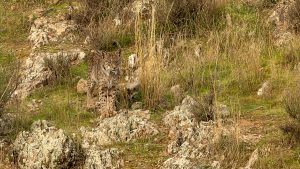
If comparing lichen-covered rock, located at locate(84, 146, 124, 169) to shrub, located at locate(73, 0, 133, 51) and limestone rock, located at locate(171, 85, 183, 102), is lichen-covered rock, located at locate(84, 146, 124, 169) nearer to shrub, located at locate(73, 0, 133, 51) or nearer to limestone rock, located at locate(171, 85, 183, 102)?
limestone rock, located at locate(171, 85, 183, 102)

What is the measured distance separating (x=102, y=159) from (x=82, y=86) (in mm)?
2118

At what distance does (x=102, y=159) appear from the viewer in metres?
4.61

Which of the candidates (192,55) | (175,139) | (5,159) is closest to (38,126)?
(5,159)

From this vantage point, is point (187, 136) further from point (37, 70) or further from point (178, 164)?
point (37, 70)

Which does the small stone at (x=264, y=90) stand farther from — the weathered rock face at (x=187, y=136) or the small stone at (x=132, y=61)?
the small stone at (x=132, y=61)

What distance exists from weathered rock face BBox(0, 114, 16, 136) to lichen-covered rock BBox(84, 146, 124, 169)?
3.38ft

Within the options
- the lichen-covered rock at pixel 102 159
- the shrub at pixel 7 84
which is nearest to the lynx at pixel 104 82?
the shrub at pixel 7 84

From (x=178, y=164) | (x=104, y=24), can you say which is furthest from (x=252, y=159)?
(x=104, y=24)

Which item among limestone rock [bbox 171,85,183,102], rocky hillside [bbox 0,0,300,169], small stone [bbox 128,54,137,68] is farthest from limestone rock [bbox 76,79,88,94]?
limestone rock [bbox 171,85,183,102]

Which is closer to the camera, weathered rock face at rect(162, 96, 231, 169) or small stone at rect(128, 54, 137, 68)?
weathered rock face at rect(162, 96, 231, 169)

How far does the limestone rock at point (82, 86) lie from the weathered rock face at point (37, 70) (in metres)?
0.53

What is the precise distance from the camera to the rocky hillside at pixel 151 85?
4.70 meters

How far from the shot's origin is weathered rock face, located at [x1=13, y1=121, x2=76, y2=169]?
464 centimetres

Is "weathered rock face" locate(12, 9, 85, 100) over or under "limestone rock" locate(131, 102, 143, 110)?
over
